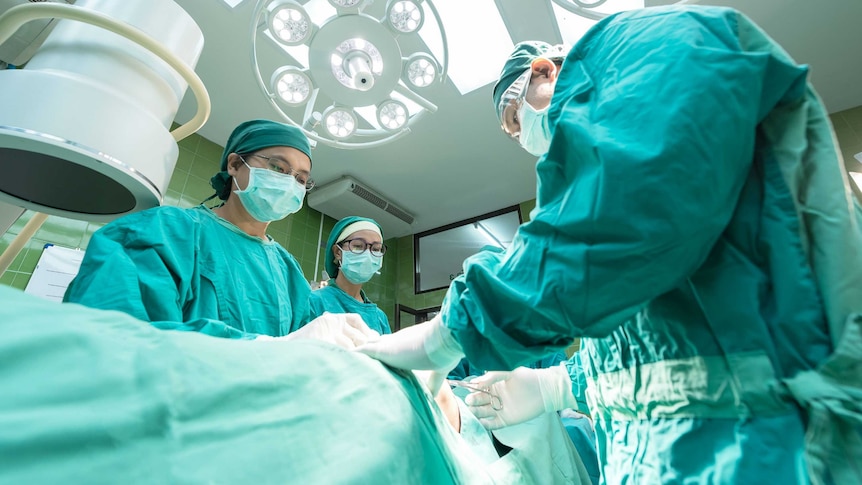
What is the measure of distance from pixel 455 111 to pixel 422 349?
2326 millimetres

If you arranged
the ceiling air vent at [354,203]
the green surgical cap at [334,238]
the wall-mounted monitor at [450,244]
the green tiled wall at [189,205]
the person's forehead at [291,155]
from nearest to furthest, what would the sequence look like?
the person's forehead at [291,155]
the green tiled wall at [189,205]
the green surgical cap at [334,238]
the ceiling air vent at [354,203]
the wall-mounted monitor at [450,244]

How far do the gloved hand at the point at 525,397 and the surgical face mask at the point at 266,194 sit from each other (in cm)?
91

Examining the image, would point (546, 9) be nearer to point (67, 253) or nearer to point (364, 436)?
point (364, 436)

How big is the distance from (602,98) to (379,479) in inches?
23.8

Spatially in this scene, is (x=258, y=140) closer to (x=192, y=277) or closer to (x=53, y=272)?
(x=192, y=277)

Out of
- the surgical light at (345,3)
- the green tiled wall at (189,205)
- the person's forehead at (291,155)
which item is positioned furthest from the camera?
the green tiled wall at (189,205)

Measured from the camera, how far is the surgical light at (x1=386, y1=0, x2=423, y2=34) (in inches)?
56.7

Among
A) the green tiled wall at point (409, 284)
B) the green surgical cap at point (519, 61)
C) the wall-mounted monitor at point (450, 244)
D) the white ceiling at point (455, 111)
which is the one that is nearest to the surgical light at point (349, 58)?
the white ceiling at point (455, 111)

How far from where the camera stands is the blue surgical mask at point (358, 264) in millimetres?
2322

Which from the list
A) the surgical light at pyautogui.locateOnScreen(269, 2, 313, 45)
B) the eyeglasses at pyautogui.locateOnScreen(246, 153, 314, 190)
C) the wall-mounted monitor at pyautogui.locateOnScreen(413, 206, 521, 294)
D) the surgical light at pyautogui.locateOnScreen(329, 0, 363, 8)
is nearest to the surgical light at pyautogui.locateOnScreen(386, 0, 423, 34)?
the surgical light at pyautogui.locateOnScreen(329, 0, 363, 8)

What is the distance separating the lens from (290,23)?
144cm

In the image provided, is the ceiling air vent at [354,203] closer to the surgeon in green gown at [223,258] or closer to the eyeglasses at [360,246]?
the eyeglasses at [360,246]

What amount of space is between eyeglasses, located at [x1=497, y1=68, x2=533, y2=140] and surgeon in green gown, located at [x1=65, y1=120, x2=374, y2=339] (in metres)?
0.79

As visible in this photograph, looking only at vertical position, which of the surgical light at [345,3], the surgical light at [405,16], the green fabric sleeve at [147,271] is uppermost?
the surgical light at [405,16]
